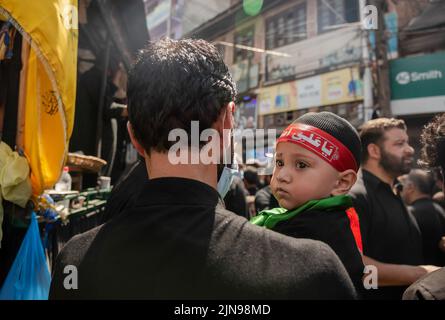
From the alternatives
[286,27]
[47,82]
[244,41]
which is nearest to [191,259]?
[47,82]

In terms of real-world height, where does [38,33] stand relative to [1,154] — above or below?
above

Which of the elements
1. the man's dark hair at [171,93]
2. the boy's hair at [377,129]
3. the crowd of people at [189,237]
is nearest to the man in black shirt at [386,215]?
the boy's hair at [377,129]

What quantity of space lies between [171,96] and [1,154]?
5.03ft

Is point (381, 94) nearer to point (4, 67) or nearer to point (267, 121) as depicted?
point (267, 121)

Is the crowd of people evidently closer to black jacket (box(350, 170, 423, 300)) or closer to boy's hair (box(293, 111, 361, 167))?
boy's hair (box(293, 111, 361, 167))

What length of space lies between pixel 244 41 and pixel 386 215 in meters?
15.8

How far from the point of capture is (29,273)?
6.81ft

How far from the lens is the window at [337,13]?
12891 mm

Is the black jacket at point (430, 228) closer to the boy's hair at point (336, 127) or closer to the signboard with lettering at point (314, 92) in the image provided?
the boy's hair at point (336, 127)

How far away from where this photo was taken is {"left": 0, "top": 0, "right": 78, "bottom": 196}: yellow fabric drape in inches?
74.4

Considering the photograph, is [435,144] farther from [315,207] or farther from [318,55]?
[318,55]

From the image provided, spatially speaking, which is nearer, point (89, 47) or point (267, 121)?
point (89, 47)
